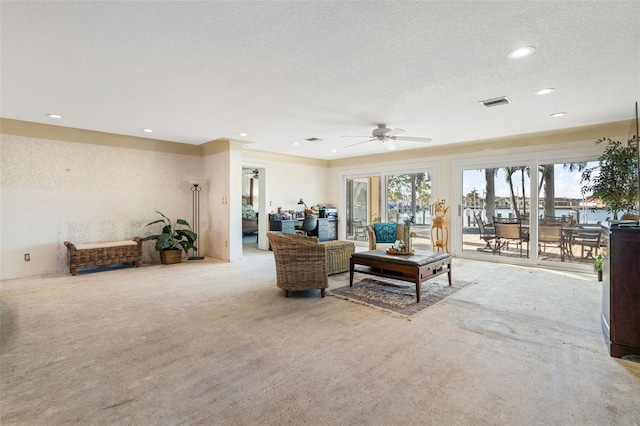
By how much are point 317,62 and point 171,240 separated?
510cm

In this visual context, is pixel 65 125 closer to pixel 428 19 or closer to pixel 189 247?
pixel 189 247

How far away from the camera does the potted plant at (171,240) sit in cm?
610

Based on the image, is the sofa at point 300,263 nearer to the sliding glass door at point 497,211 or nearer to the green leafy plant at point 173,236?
the green leafy plant at point 173,236

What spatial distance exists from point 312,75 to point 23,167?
522cm

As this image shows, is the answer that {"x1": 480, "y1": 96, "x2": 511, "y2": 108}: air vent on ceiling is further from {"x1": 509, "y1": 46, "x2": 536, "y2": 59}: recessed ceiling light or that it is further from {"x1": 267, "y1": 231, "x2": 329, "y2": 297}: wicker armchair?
{"x1": 267, "y1": 231, "x2": 329, "y2": 297}: wicker armchair

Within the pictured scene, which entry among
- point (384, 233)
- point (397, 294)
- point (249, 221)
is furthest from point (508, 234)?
point (249, 221)

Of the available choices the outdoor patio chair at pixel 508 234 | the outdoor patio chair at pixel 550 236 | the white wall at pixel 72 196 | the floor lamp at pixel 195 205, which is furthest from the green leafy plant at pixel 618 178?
the white wall at pixel 72 196

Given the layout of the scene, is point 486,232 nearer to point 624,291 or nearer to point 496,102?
point 496,102

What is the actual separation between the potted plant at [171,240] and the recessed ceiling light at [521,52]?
6057mm

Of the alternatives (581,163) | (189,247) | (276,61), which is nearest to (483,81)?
(276,61)

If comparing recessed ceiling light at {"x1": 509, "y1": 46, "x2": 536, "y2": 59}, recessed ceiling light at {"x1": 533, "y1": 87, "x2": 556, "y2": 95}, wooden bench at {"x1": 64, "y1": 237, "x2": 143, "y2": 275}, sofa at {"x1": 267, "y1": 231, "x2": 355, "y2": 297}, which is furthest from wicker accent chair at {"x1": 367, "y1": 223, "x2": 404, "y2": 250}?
wooden bench at {"x1": 64, "y1": 237, "x2": 143, "y2": 275}

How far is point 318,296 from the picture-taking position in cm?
404

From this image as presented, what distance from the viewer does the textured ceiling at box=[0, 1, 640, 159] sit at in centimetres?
217

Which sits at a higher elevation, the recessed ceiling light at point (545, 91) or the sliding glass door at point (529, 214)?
the recessed ceiling light at point (545, 91)
